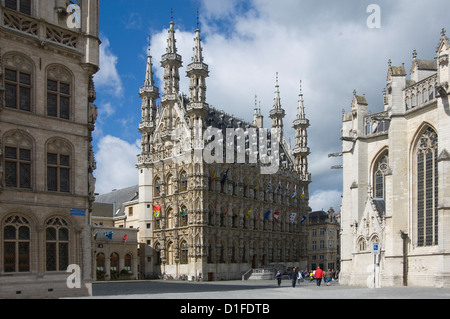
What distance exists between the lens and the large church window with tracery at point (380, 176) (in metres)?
41.4

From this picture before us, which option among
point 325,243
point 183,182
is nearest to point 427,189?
point 183,182

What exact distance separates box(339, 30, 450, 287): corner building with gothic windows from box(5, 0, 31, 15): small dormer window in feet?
77.8

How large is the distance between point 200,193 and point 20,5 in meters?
39.0

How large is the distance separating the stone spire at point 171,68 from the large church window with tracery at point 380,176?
3441cm

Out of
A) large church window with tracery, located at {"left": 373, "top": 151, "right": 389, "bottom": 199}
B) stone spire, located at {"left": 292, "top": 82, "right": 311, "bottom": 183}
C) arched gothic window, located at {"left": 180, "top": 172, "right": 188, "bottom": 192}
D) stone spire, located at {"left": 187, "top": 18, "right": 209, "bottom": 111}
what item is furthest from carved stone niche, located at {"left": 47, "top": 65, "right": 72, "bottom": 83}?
stone spire, located at {"left": 292, "top": 82, "right": 311, "bottom": 183}

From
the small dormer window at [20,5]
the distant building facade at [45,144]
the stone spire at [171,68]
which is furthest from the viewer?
the stone spire at [171,68]

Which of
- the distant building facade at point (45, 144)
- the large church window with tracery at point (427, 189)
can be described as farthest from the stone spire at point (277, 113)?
the distant building facade at point (45, 144)

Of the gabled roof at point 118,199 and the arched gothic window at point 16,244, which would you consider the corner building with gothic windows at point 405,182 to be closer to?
the arched gothic window at point 16,244

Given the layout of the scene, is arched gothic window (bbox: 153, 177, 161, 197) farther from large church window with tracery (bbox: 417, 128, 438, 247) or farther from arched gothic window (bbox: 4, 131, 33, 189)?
arched gothic window (bbox: 4, 131, 33, 189)

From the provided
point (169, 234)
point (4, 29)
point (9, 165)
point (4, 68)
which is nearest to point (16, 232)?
point (9, 165)

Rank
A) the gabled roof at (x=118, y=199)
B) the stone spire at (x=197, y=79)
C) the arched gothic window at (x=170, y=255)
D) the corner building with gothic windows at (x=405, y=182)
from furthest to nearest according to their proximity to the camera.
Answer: the gabled roof at (x=118, y=199) < the arched gothic window at (x=170, y=255) < the stone spire at (x=197, y=79) < the corner building with gothic windows at (x=405, y=182)

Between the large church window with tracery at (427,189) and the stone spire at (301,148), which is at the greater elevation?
the stone spire at (301,148)
